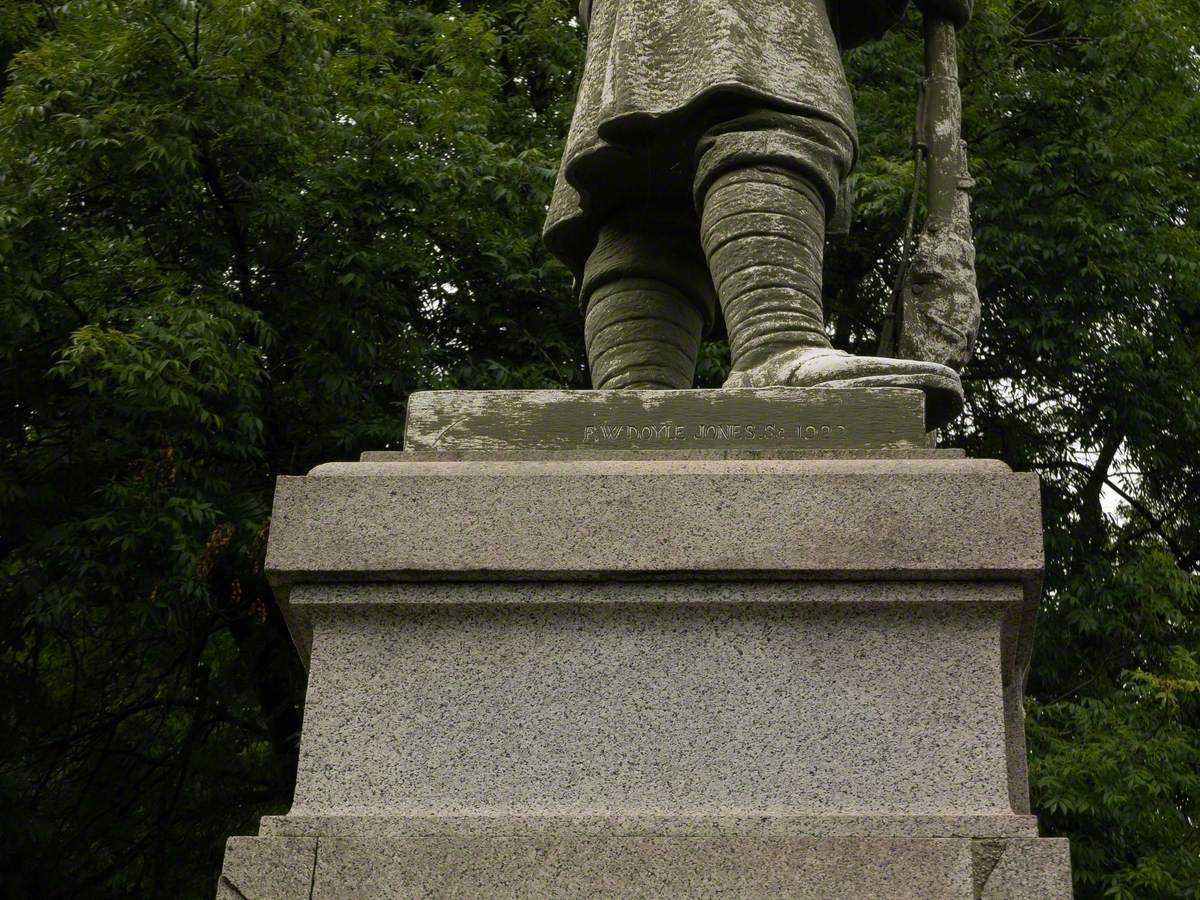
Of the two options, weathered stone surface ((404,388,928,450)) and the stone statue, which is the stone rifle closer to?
the stone statue

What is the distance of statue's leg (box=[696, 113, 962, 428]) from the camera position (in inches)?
129

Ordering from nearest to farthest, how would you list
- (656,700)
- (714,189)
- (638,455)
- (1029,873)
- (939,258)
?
1. (1029,873)
2. (656,700)
3. (638,455)
4. (714,189)
5. (939,258)

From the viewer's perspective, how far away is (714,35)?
146 inches

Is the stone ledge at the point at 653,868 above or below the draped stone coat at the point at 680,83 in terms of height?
below

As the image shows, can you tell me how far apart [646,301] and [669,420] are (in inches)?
31.1

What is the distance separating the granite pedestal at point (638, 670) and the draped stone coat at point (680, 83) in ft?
3.40

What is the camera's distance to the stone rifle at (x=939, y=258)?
3.89m

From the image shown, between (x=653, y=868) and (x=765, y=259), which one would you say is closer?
(x=653, y=868)

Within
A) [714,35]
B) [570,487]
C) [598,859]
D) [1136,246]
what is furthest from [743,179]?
[1136,246]

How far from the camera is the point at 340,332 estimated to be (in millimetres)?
7891

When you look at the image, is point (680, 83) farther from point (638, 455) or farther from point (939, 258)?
point (638, 455)

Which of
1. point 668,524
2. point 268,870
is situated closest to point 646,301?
point 668,524

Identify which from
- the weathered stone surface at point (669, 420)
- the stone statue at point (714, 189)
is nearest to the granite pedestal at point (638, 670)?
the weathered stone surface at point (669, 420)

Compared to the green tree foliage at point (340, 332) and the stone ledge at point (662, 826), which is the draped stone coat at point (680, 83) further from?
the green tree foliage at point (340, 332)
